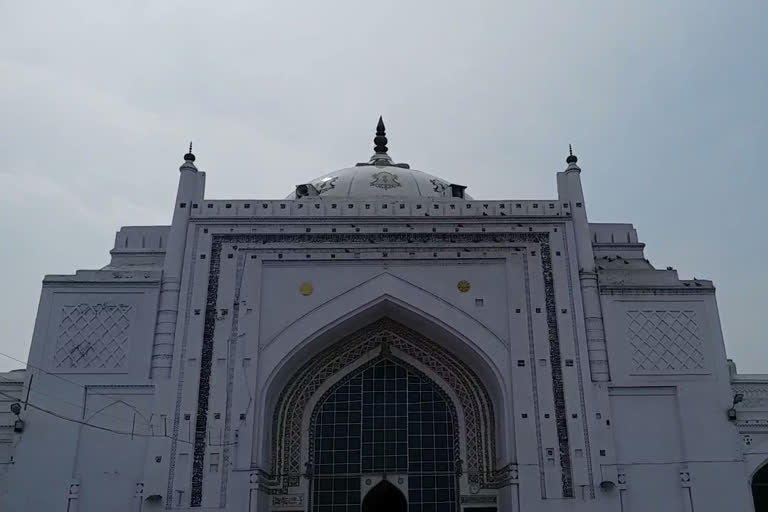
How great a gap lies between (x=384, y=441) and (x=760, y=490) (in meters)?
6.07

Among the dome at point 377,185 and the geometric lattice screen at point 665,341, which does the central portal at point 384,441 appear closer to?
the geometric lattice screen at point 665,341

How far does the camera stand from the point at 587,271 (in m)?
13.6

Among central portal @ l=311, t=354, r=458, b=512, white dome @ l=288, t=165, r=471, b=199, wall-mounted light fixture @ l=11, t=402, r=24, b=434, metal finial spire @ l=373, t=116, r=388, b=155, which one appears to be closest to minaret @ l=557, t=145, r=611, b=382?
central portal @ l=311, t=354, r=458, b=512

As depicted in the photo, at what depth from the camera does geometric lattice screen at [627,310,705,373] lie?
12.9m

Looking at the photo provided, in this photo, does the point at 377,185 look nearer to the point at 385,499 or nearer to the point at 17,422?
the point at 385,499

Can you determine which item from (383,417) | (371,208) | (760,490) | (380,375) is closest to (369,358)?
(380,375)

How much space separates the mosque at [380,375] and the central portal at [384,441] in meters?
0.03

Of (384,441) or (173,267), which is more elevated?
(173,267)

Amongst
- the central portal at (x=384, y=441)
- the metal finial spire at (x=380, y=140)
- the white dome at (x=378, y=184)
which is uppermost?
the metal finial spire at (x=380, y=140)

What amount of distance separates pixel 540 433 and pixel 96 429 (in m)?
7.05

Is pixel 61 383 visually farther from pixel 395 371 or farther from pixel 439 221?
pixel 439 221

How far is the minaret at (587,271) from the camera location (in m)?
13.0

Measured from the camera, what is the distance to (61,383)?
41.3 feet

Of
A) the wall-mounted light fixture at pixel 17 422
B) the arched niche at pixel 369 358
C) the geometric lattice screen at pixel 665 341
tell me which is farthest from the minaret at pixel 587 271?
the wall-mounted light fixture at pixel 17 422
